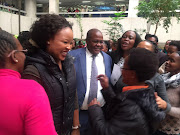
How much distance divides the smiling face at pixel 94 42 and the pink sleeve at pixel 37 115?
1.43m

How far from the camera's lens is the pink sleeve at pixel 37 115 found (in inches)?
27.7

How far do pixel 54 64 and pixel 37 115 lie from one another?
490 mm

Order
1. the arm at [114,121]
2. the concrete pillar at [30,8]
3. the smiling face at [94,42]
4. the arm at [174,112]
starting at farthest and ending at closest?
the concrete pillar at [30,8] → the smiling face at [94,42] → the arm at [174,112] → the arm at [114,121]

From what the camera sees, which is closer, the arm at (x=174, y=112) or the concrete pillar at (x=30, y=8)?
the arm at (x=174, y=112)

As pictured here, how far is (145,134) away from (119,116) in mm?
248

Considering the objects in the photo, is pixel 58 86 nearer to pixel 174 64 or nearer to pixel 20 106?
pixel 20 106

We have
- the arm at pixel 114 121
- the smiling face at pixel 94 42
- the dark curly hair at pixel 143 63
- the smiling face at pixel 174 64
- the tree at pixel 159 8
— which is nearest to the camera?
the arm at pixel 114 121

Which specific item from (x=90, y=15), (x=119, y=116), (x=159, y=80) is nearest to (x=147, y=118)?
(x=119, y=116)

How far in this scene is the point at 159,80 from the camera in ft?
4.93

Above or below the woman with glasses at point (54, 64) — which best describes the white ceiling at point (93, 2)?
above

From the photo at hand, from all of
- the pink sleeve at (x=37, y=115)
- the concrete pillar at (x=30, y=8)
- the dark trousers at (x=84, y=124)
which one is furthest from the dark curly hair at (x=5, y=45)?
the concrete pillar at (x=30, y=8)

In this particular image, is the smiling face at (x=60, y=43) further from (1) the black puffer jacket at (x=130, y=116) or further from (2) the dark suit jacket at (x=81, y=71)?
(2) the dark suit jacket at (x=81, y=71)

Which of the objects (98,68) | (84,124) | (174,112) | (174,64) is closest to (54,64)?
(98,68)

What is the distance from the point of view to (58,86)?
116cm
